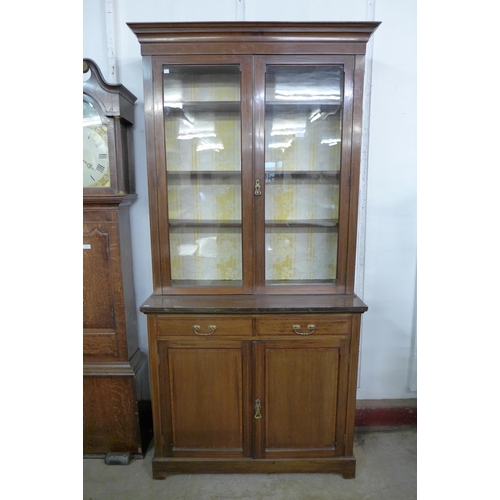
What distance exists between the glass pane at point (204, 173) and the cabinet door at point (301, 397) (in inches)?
17.9

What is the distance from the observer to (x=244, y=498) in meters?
1.47

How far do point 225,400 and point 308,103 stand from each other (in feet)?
5.12

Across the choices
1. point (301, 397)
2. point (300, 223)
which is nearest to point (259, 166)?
point (300, 223)

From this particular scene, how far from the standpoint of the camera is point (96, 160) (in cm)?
154

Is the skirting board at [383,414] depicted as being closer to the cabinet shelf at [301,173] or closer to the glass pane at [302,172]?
the glass pane at [302,172]

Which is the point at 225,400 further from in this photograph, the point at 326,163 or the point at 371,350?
the point at 326,163

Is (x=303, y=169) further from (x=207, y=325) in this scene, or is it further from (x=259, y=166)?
(x=207, y=325)

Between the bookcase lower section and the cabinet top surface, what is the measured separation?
78 centimetres

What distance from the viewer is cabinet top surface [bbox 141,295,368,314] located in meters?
1.43

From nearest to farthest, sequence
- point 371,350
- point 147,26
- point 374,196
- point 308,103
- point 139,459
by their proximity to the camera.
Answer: point 147,26, point 308,103, point 139,459, point 374,196, point 371,350

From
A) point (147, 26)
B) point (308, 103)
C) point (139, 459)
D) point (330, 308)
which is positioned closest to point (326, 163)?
point (308, 103)

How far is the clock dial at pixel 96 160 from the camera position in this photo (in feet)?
5.02

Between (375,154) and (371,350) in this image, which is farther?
(371,350)

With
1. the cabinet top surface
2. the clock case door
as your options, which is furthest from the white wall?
the cabinet top surface
